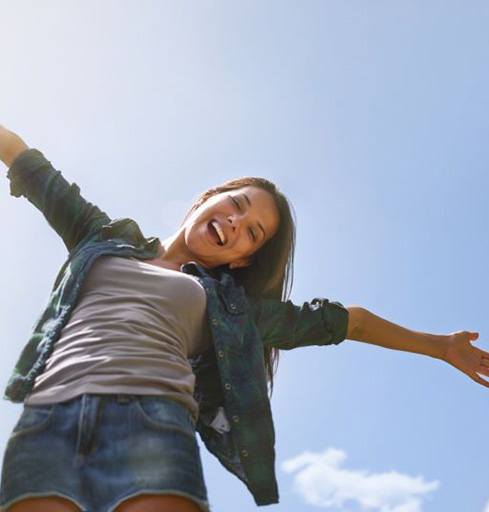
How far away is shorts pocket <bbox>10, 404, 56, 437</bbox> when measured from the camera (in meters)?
2.79

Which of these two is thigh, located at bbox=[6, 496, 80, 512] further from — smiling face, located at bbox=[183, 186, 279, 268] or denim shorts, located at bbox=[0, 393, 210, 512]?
smiling face, located at bbox=[183, 186, 279, 268]

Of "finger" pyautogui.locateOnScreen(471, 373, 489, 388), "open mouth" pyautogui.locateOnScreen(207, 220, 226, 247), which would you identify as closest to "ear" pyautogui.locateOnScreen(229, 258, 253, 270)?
"open mouth" pyautogui.locateOnScreen(207, 220, 226, 247)

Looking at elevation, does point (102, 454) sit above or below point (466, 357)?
below

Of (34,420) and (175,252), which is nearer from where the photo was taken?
(34,420)

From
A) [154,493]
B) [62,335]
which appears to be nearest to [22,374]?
[62,335]

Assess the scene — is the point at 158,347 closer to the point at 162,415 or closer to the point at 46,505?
the point at 162,415

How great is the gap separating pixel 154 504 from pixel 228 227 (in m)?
1.91

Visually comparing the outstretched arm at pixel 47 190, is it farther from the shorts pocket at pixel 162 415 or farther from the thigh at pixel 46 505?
the thigh at pixel 46 505

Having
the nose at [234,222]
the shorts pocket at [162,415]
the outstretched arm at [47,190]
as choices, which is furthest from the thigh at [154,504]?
the nose at [234,222]

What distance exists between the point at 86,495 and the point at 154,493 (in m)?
0.27

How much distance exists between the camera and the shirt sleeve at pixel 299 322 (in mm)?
4090

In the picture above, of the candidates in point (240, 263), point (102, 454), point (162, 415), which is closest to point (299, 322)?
point (240, 263)

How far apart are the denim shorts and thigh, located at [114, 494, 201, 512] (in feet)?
0.06

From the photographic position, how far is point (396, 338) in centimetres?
447
